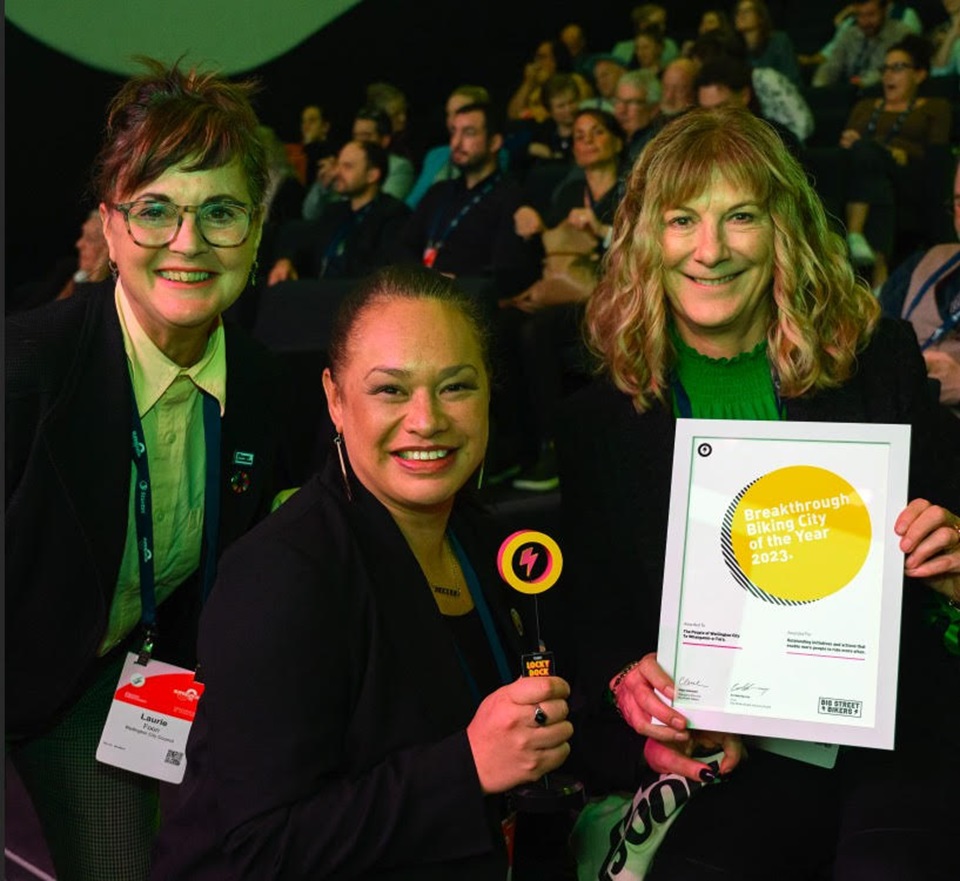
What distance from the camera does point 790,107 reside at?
6.75 metres

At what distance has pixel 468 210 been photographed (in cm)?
605

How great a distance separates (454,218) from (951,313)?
9.65ft

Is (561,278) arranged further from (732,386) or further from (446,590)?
A: (446,590)

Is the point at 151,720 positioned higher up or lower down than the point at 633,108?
lower down

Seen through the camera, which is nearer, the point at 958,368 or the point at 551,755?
the point at 551,755

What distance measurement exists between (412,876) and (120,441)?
84cm

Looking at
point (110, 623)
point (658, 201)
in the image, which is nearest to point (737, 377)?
point (658, 201)

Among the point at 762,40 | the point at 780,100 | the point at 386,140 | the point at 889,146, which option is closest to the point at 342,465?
the point at 889,146

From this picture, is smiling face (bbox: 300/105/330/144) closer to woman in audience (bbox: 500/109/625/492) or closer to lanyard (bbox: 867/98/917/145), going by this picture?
woman in audience (bbox: 500/109/625/492)

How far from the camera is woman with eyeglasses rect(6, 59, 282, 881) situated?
6.16ft

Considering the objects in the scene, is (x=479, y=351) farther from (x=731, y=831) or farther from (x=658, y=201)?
(x=731, y=831)

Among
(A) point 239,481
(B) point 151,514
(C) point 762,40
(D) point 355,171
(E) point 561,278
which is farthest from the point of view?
(C) point 762,40

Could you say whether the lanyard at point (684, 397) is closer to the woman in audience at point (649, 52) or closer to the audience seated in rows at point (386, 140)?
the audience seated in rows at point (386, 140)
